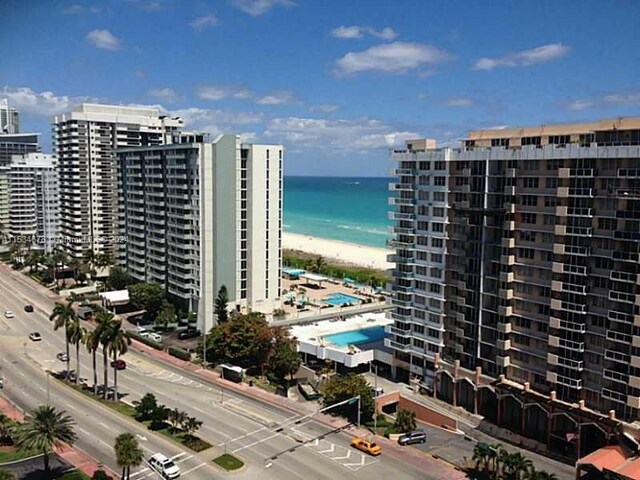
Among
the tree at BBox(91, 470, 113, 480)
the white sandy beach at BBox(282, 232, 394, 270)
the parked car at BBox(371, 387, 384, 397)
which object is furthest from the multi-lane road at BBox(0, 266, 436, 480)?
the white sandy beach at BBox(282, 232, 394, 270)

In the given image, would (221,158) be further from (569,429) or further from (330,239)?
(330,239)

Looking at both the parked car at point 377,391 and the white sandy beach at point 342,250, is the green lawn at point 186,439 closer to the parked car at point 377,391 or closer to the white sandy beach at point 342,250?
the parked car at point 377,391

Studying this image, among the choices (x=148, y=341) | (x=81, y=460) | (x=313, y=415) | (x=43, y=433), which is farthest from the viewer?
(x=148, y=341)

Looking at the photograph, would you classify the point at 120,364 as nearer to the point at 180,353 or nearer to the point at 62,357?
the point at 180,353

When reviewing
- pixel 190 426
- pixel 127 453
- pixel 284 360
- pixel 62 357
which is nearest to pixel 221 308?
pixel 284 360

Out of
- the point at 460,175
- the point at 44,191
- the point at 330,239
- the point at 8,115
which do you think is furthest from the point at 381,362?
the point at 8,115
